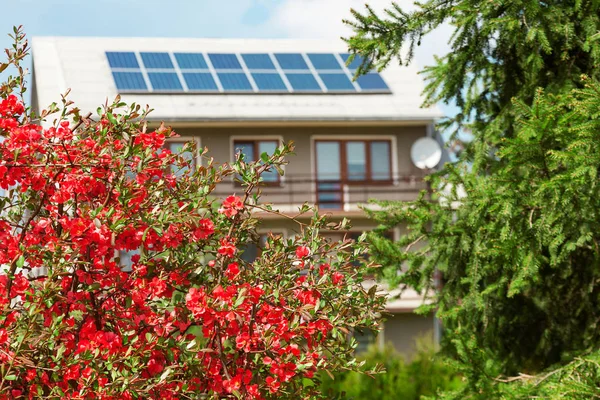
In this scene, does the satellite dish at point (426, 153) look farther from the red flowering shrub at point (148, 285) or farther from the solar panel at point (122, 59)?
the red flowering shrub at point (148, 285)

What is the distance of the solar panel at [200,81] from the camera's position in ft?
80.0

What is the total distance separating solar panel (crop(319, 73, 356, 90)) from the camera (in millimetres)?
25328

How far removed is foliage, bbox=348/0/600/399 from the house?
47.1 ft

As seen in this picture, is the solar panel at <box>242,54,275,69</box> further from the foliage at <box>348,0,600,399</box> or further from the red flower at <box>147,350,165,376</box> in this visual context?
the red flower at <box>147,350,165,376</box>

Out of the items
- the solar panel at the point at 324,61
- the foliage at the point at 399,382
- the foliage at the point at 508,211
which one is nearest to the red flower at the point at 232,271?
the foliage at the point at 508,211

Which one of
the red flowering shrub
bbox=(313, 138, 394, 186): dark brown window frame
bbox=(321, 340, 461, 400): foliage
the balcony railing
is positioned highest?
bbox=(313, 138, 394, 186): dark brown window frame

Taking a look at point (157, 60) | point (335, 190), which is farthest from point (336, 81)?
point (157, 60)

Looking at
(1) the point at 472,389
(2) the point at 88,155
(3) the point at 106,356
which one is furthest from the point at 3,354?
(1) the point at 472,389

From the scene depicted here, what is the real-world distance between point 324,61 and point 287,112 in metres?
3.30

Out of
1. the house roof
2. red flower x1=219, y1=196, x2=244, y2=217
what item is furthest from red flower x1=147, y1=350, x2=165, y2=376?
the house roof

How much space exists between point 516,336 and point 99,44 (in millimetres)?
19624

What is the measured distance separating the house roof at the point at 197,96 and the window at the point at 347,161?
3.66 ft

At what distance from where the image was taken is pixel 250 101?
2436 cm

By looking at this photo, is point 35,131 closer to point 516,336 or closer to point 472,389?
point 472,389
